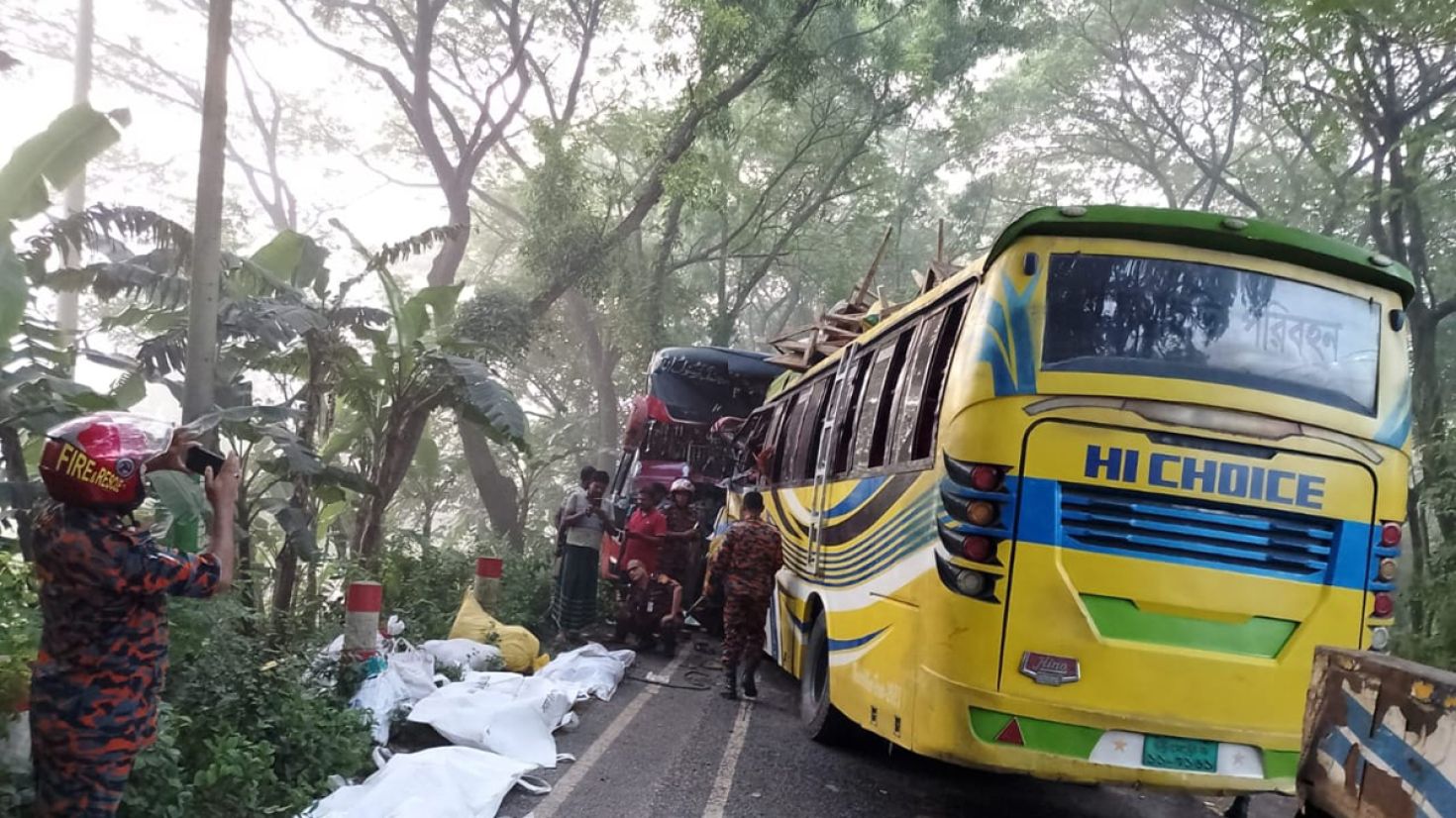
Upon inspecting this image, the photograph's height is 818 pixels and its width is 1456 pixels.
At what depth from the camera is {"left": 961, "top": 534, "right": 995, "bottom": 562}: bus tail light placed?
4082 mm

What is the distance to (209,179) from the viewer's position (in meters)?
6.12

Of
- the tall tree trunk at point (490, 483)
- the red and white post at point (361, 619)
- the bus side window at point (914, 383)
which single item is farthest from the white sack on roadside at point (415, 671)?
the tall tree trunk at point (490, 483)

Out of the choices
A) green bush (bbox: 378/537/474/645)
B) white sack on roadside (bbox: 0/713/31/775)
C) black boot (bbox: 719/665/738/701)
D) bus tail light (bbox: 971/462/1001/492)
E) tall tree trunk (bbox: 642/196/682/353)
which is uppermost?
tall tree trunk (bbox: 642/196/682/353)

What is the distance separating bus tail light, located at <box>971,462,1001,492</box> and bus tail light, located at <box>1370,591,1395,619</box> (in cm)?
174

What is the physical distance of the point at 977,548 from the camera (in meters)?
4.10

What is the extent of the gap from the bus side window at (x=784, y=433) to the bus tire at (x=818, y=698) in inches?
73.1

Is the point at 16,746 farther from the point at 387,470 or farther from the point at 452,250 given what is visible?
the point at 452,250

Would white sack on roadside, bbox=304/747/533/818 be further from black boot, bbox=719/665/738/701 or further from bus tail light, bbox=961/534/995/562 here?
black boot, bbox=719/665/738/701

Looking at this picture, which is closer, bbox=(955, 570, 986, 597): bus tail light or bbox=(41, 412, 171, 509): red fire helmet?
bbox=(41, 412, 171, 509): red fire helmet

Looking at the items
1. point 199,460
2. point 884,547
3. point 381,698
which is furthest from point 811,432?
point 199,460

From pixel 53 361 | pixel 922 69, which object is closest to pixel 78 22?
pixel 53 361

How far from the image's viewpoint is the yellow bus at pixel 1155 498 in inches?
158

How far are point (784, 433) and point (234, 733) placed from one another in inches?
217

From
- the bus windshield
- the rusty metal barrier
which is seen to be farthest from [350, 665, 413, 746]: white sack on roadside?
the rusty metal barrier
